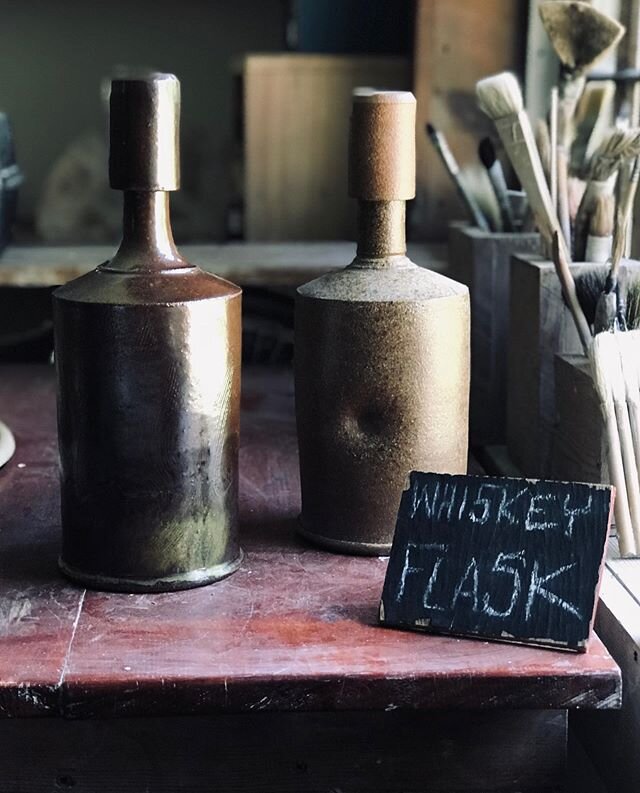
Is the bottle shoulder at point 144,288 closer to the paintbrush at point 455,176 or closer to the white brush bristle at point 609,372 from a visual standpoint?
the white brush bristle at point 609,372

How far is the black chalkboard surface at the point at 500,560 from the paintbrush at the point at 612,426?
150mm

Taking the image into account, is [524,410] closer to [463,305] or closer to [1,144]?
[463,305]

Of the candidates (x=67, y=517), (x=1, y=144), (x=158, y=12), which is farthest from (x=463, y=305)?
(x=158, y=12)

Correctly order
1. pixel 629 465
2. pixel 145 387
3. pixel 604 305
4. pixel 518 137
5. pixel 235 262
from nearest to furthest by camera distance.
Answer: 1. pixel 145 387
2. pixel 629 465
3. pixel 604 305
4. pixel 518 137
5. pixel 235 262

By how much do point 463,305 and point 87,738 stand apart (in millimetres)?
520

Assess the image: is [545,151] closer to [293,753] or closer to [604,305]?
[604,305]

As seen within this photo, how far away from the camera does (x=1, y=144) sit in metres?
1.96

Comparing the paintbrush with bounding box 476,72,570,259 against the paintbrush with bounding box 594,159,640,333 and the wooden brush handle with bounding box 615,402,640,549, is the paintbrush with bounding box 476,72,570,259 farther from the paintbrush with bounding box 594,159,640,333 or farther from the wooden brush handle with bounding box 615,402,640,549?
the wooden brush handle with bounding box 615,402,640,549

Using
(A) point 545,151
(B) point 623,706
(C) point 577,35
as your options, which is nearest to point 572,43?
(C) point 577,35

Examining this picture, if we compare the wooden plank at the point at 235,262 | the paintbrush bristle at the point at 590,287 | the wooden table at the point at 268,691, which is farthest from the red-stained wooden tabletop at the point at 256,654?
the wooden plank at the point at 235,262

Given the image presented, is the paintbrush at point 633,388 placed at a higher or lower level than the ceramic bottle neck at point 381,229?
lower

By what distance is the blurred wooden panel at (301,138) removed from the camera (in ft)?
7.32

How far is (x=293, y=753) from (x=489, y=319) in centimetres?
84

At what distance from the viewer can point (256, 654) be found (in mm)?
959
